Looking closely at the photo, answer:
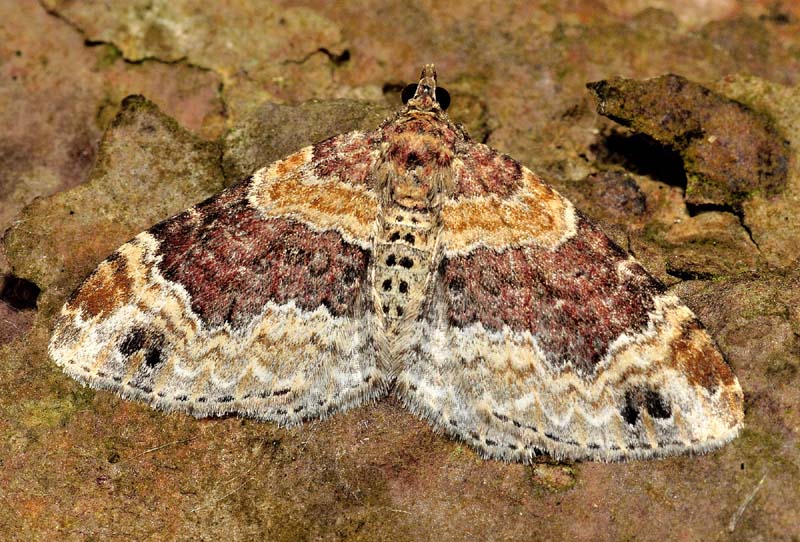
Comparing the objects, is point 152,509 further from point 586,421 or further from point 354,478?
point 586,421

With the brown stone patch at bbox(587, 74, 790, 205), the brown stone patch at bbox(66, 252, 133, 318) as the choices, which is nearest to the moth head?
the brown stone patch at bbox(587, 74, 790, 205)

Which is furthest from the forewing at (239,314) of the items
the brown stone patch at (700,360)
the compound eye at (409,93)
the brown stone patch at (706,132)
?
the brown stone patch at (706,132)

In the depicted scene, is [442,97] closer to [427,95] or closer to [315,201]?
[427,95]

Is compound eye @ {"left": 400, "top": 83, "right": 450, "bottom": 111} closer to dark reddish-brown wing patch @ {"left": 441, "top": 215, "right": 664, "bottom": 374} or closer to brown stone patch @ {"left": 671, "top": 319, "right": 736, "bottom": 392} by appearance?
dark reddish-brown wing patch @ {"left": 441, "top": 215, "right": 664, "bottom": 374}

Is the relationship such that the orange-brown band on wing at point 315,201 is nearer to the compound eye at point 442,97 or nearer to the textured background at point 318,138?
the textured background at point 318,138

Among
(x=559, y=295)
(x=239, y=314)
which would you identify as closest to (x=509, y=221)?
(x=559, y=295)

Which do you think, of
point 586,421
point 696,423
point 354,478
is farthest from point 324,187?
point 696,423
